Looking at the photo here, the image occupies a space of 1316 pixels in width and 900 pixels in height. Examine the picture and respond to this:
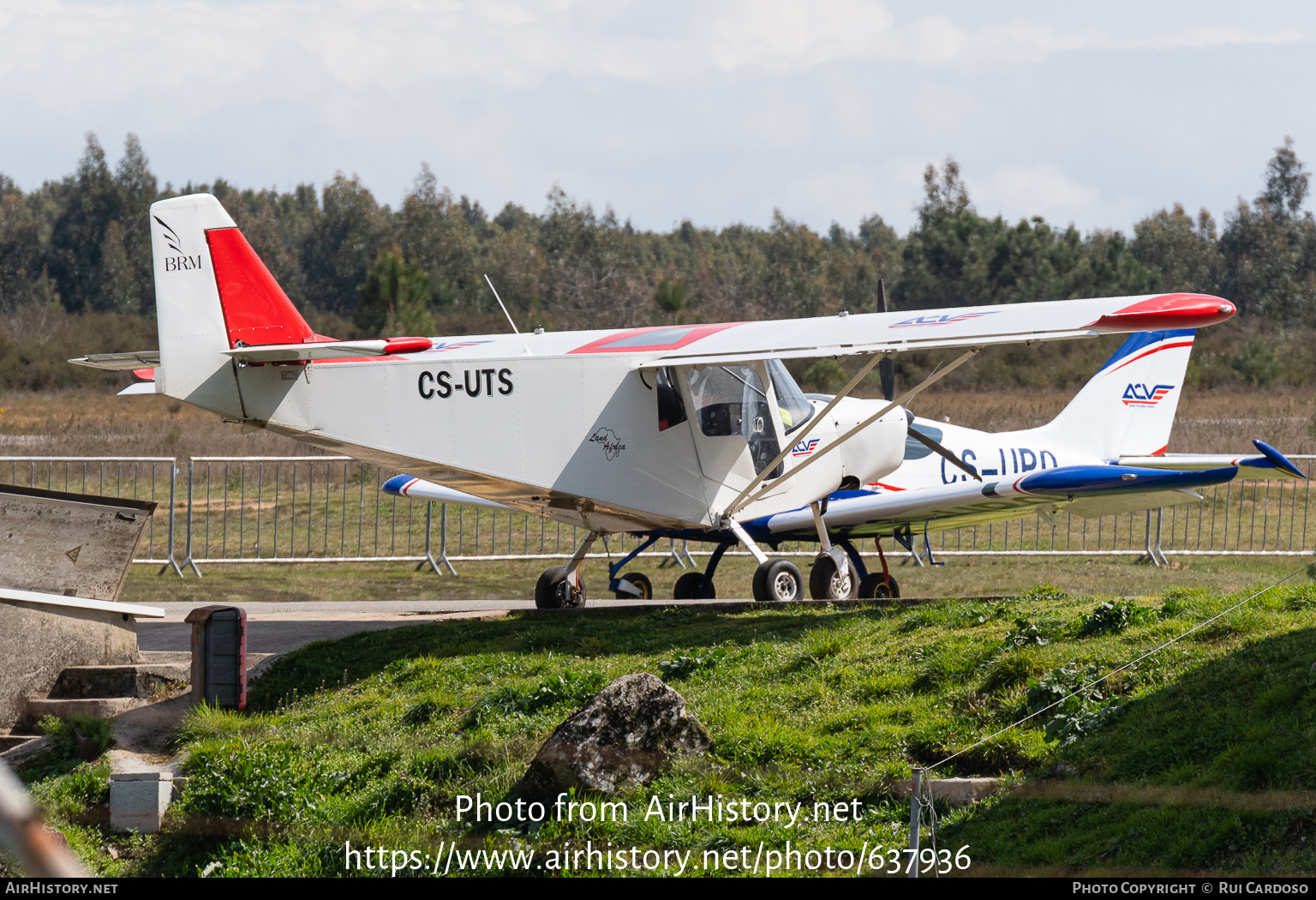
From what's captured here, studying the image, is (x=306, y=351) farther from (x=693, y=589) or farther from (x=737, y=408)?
(x=693, y=589)

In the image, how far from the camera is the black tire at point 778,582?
1195cm

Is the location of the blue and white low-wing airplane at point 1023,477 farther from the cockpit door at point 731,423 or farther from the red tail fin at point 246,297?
the red tail fin at point 246,297

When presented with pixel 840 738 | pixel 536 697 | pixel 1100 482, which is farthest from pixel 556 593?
pixel 1100 482

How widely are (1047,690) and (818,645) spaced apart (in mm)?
2075

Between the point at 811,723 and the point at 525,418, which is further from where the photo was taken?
the point at 525,418

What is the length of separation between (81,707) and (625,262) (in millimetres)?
71932

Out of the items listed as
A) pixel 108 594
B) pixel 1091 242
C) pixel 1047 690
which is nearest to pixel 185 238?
pixel 108 594

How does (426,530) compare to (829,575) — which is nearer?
(829,575)

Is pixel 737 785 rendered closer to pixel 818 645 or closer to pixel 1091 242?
pixel 818 645

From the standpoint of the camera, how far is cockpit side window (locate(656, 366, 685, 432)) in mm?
11711

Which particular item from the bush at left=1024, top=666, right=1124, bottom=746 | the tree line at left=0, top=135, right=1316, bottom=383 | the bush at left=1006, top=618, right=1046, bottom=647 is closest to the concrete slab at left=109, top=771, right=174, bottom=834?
the bush at left=1024, top=666, right=1124, bottom=746

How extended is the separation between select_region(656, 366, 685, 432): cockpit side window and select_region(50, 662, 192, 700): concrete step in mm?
4694

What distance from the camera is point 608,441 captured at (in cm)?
1139

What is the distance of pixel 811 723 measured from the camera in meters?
7.84
